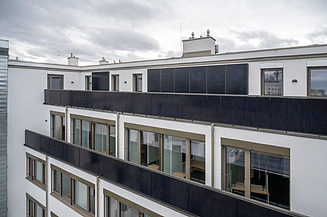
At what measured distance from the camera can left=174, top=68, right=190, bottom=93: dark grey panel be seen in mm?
11737

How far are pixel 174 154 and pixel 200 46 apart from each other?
8170 mm

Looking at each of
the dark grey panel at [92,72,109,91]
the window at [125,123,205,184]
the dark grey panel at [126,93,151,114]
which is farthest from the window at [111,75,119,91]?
the window at [125,123,205,184]

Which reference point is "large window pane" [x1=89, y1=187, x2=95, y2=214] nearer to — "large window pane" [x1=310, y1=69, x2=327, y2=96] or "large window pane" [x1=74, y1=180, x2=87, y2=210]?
"large window pane" [x1=74, y1=180, x2=87, y2=210]

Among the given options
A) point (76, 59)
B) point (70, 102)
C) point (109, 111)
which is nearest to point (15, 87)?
point (70, 102)

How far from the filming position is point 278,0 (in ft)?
44.5

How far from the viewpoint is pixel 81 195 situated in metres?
11.4

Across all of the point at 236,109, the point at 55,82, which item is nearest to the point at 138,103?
the point at 236,109

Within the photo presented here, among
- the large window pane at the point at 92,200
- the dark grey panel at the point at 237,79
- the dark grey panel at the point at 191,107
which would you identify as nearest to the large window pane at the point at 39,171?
the large window pane at the point at 92,200

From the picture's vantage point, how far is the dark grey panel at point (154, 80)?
43.4 ft

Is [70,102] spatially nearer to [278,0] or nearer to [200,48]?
[200,48]

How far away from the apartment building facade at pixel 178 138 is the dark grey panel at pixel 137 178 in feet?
0.17

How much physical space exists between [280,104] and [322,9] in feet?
30.5

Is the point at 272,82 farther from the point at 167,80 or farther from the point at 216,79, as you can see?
the point at 167,80

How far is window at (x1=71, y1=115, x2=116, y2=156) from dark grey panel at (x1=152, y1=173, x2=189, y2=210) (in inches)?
159
